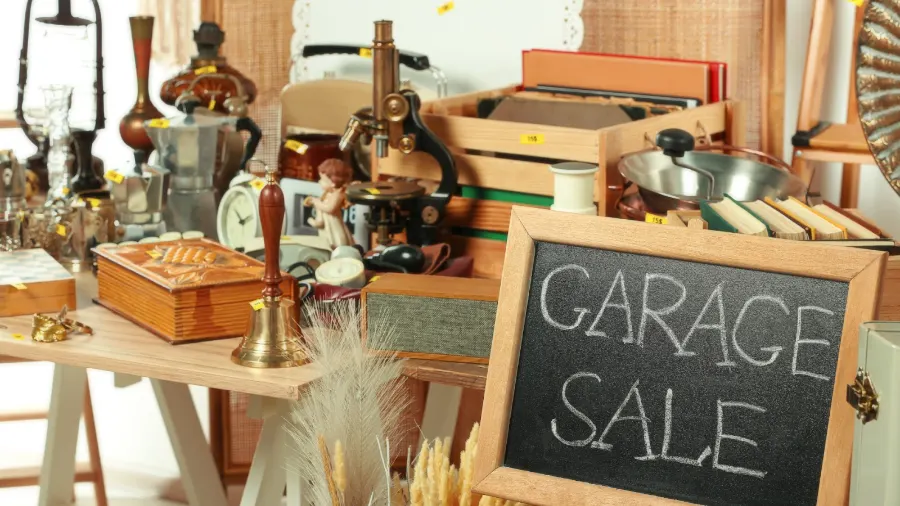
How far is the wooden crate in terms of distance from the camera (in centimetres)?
181

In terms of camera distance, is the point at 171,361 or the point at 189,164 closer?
the point at 171,361

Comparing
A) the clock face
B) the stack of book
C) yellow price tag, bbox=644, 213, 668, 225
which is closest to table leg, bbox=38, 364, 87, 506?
the clock face

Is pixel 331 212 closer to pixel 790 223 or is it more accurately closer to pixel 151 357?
pixel 151 357

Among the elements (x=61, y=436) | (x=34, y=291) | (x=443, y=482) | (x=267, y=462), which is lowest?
(x=61, y=436)

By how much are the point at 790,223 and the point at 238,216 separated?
1.08 m

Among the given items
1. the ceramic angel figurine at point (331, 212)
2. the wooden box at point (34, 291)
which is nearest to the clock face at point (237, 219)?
the ceramic angel figurine at point (331, 212)

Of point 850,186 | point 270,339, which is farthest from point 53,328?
point 850,186

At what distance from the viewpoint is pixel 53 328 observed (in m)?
1.66

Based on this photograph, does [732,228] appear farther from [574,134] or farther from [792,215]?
[574,134]

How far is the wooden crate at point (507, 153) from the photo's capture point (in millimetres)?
1813

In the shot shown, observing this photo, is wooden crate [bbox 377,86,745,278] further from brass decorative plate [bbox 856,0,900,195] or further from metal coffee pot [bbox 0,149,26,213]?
metal coffee pot [bbox 0,149,26,213]

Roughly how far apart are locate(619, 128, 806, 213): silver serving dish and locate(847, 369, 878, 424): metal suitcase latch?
604 mm

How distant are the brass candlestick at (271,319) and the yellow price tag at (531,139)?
499 mm

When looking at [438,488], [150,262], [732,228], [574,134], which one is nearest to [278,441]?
[150,262]
